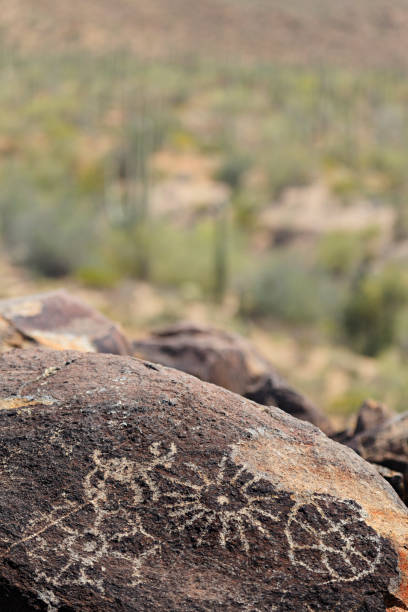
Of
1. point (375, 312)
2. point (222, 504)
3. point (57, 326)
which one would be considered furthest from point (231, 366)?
point (375, 312)

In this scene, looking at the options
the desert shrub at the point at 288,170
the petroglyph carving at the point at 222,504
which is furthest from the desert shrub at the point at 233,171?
the petroglyph carving at the point at 222,504

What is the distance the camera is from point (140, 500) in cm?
280

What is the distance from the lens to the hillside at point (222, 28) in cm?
4500

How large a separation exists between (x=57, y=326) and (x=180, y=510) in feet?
7.60

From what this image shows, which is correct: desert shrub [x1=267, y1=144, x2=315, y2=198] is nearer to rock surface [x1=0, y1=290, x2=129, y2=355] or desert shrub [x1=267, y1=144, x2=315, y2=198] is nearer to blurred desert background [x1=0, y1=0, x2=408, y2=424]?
blurred desert background [x1=0, y1=0, x2=408, y2=424]

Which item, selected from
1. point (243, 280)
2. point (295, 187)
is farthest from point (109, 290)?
point (295, 187)

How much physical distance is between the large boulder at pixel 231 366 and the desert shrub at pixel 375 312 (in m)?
7.77

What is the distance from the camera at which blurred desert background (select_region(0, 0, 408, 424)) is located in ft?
43.8

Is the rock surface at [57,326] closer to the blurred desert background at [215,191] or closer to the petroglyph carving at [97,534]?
the petroglyph carving at [97,534]

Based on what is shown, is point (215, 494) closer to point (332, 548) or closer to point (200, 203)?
point (332, 548)

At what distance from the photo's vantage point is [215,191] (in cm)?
2309

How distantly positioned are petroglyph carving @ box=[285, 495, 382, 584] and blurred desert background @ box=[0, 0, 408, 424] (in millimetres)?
7189

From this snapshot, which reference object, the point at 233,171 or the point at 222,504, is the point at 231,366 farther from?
the point at 233,171

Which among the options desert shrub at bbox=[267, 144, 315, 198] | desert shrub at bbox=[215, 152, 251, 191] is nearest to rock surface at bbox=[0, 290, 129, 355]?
desert shrub at bbox=[267, 144, 315, 198]
